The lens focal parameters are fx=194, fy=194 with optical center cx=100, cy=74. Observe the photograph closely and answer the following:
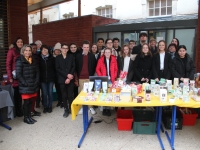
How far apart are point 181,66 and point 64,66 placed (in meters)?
2.43

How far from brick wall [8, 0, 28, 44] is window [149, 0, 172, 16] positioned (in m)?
7.93

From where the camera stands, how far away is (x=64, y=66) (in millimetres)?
4121

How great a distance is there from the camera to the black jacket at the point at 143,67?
3.99m

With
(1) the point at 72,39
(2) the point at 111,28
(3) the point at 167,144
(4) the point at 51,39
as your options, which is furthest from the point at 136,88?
(4) the point at 51,39

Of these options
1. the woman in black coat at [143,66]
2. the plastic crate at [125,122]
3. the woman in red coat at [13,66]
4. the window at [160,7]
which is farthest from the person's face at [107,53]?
the window at [160,7]

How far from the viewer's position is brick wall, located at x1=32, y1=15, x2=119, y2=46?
1029 cm

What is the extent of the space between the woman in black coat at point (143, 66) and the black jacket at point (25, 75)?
2062 mm

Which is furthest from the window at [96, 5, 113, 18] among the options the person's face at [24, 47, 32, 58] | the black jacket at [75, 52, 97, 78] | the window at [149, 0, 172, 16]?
the person's face at [24, 47, 32, 58]

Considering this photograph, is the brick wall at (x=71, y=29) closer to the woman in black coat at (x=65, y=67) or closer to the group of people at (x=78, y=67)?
the group of people at (x=78, y=67)

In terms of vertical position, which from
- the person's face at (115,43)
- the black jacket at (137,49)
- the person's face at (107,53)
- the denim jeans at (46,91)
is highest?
the person's face at (115,43)

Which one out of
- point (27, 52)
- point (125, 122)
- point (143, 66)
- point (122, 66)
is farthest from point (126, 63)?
point (27, 52)

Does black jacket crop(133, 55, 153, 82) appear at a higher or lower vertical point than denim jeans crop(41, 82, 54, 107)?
higher

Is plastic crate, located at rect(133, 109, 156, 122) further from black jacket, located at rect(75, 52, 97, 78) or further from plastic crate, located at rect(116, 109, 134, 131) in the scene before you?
black jacket, located at rect(75, 52, 97, 78)

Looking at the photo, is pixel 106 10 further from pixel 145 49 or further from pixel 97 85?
pixel 97 85
